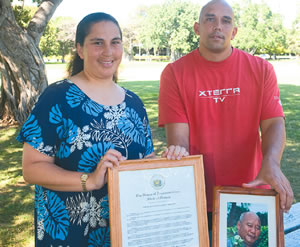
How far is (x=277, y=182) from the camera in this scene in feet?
5.81

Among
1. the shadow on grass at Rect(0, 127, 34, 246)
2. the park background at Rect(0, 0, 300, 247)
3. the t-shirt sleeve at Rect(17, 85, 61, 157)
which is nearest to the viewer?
Result: the t-shirt sleeve at Rect(17, 85, 61, 157)

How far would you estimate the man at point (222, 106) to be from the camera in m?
2.27

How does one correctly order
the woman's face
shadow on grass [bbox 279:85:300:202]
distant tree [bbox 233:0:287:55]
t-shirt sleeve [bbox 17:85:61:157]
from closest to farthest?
t-shirt sleeve [bbox 17:85:61:157], the woman's face, shadow on grass [bbox 279:85:300:202], distant tree [bbox 233:0:287:55]

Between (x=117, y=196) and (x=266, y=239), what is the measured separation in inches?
30.8

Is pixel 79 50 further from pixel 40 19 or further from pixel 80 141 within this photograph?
pixel 40 19

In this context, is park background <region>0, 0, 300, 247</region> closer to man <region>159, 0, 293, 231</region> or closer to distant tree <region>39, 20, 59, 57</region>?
distant tree <region>39, 20, 59, 57</region>

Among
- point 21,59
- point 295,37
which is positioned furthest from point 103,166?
point 295,37

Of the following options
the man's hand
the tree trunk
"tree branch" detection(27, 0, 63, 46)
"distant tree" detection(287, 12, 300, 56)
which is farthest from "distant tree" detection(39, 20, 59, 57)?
the man's hand

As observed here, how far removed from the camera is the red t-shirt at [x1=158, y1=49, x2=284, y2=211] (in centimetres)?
228

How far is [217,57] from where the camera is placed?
2.35m

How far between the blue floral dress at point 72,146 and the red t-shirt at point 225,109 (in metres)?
0.53

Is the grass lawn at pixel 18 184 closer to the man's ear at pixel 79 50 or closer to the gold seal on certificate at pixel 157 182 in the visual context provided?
the man's ear at pixel 79 50

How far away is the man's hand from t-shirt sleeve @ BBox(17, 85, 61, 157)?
1.06 meters

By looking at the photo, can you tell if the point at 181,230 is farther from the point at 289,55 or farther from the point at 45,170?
the point at 289,55
